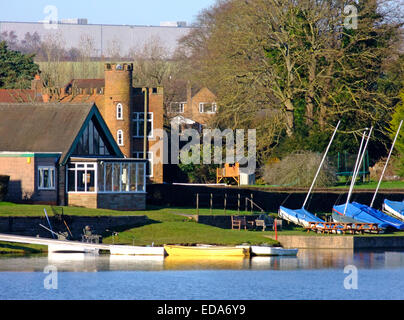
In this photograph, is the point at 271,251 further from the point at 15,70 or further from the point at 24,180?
the point at 15,70

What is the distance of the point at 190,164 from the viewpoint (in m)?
74.2

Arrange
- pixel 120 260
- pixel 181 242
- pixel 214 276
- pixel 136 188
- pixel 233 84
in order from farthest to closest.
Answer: pixel 233 84 < pixel 136 188 < pixel 181 242 < pixel 120 260 < pixel 214 276

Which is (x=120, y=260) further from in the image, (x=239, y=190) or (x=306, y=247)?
(x=239, y=190)

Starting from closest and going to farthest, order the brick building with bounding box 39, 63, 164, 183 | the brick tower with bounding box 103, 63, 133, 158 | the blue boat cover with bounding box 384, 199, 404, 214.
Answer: the blue boat cover with bounding box 384, 199, 404, 214, the brick tower with bounding box 103, 63, 133, 158, the brick building with bounding box 39, 63, 164, 183

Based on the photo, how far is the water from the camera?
32000 millimetres

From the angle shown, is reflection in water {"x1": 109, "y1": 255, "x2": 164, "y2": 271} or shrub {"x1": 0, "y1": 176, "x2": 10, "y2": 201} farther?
shrub {"x1": 0, "y1": 176, "x2": 10, "y2": 201}

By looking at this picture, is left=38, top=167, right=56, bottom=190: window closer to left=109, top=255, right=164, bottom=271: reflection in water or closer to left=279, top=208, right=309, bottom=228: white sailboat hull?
left=109, top=255, right=164, bottom=271: reflection in water

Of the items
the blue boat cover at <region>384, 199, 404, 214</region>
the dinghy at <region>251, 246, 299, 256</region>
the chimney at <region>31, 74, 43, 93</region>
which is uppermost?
the chimney at <region>31, 74, 43, 93</region>

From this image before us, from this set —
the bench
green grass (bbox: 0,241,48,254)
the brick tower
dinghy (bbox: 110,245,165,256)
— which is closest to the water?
dinghy (bbox: 110,245,165,256)

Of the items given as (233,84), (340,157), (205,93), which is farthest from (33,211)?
(205,93)

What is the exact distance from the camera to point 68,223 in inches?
1694

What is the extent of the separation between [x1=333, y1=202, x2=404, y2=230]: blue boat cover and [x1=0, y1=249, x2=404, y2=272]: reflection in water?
33.0ft

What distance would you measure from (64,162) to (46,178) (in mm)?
1283

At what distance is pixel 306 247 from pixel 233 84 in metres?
26.9
